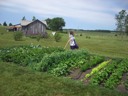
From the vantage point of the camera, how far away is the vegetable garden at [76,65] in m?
8.09

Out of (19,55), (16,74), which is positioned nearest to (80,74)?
(16,74)

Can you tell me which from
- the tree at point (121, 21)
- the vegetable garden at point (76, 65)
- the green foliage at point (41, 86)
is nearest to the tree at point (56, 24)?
the tree at point (121, 21)

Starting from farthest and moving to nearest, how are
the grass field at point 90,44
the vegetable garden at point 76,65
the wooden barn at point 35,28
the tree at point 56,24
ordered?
the tree at point 56,24
the wooden barn at point 35,28
the grass field at point 90,44
the vegetable garden at point 76,65

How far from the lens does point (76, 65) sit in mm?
10164

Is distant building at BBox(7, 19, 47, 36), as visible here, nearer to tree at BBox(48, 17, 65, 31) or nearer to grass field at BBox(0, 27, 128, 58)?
grass field at BBox(0, 27, 128, 58)

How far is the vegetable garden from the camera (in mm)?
8094

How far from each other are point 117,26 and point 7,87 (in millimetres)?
69528

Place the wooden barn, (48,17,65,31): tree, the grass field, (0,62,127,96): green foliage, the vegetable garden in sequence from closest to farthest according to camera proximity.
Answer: (0,62,127,96): green foliage < the vegetable garden < the grass field < the wooden barn < (48,17,65,31): tree

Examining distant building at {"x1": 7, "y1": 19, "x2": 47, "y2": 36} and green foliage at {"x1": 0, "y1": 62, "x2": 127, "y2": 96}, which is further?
distant building at {"x1": 7, "y1": 19, "x2": 47, "y2": 36}

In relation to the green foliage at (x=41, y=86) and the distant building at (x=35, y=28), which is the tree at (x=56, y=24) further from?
the green foliage at (x=41, y=86)

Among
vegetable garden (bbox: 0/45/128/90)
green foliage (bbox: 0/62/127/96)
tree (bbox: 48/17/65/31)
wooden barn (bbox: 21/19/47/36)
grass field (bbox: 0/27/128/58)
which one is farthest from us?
tree (bbox: 48/17/65/31)

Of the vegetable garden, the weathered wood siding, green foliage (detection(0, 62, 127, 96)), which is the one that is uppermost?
the weathered wood siding

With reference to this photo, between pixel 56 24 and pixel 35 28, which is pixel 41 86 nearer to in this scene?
pixel 35 28

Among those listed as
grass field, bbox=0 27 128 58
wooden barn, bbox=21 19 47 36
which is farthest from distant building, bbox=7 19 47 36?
grass field, bbox=0 27 128 58
